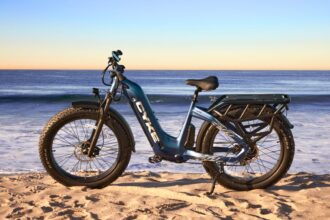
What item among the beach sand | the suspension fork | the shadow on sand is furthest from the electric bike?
the shadow on sand

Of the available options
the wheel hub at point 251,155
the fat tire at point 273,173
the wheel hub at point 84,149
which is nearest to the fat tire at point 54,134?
the wheel hub at point 84,149

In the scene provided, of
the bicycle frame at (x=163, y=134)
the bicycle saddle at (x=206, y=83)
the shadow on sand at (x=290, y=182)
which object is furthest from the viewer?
the shadow on sand at (x=290, y=182)

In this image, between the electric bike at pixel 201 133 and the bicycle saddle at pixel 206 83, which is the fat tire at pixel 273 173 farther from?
the bicycle saddle at pixel 206 83

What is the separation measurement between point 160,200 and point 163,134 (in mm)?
717

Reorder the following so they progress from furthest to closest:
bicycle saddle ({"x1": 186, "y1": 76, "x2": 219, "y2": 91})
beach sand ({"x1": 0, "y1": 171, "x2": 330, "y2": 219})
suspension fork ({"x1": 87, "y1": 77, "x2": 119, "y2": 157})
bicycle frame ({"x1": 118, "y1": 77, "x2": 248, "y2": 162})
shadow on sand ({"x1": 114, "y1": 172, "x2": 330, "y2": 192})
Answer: shadow on sand ({"x1": 114, "y1": 172, "x2": 330, "y2": 192}) < suspension fork ({"x1": 87, "y1": 77, "x2": 119, "y2": 157}) < bicycle frame ({"x1": 118, "y1": 77, "x2": 248, "y2": 162}) < bicycle saddle ({"x1": 186, "y1": 76, "x2": 219, "y2": 91}) < beach sand ({"x1": 0, "y1": 171, "x2": 330, "y2": 219})

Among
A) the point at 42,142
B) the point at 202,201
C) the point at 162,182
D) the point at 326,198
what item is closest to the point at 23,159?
the point at 42,142

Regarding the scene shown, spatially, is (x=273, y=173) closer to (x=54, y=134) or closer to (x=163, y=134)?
(x=163, y=134)

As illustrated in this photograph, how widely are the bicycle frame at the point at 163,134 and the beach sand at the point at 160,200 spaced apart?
0.37m

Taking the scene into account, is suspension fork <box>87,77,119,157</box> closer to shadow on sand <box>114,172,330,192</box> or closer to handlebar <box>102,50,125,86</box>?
handlebar <box>102,50,125,86</box>

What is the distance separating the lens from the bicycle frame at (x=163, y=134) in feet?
14.6

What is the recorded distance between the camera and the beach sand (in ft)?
12.5

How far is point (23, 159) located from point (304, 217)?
176 inches

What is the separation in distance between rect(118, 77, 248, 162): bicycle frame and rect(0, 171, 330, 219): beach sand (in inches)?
14.7

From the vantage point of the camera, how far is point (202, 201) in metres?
4.20
